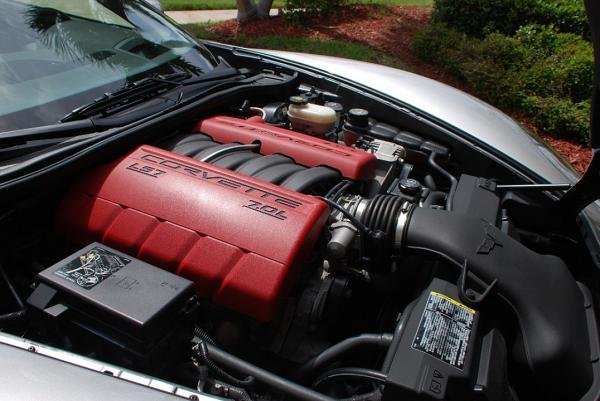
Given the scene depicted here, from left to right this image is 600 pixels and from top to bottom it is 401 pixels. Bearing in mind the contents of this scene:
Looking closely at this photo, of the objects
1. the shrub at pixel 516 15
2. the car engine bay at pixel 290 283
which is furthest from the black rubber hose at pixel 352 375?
the shrub at pixel 516 15

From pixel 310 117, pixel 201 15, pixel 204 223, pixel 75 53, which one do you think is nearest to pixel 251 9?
pixel 201 15

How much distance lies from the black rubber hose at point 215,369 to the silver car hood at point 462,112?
1426 mm

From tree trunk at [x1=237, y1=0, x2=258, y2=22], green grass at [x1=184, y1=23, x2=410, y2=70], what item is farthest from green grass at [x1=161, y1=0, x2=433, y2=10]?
green grass at [x1=184, y1=23, x2=410, y2=70]

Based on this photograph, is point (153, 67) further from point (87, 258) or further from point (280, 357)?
point (280, 357)

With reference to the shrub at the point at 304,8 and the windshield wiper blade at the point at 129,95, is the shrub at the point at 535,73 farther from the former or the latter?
the windshield wiper blade at the point at 129,95

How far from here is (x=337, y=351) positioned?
52.7 inches

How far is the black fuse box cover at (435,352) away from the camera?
43.2 inches

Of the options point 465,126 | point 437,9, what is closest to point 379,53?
point 437,9

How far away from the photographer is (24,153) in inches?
59.1

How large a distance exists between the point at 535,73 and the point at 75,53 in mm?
5204

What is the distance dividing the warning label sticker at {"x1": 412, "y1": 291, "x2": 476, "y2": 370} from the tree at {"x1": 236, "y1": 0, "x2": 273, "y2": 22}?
8015 millimetres

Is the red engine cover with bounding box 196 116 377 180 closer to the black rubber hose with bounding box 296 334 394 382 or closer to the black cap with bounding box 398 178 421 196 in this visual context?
the black cap with bounding box 398 178 421 196

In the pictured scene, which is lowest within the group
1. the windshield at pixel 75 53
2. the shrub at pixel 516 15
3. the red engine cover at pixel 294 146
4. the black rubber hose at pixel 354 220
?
the black rubber hose at pixel 354 220

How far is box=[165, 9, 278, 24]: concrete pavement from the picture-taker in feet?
29.7
